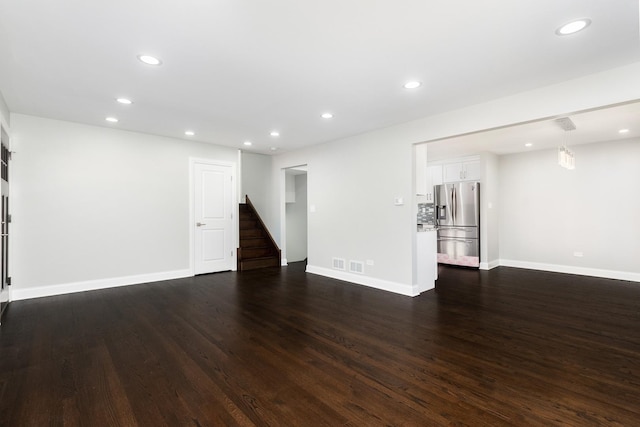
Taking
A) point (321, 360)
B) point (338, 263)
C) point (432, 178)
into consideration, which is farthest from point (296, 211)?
point (321, 360)

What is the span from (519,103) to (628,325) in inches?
104

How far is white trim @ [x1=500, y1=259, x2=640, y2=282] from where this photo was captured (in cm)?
535

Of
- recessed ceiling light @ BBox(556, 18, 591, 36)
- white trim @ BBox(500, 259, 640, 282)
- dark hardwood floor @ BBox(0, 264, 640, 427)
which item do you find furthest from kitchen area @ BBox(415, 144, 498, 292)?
recessed ceiling light @ BBox(556, 18, 591, 36)

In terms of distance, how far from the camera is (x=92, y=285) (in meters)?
4.62

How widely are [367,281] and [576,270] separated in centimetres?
435

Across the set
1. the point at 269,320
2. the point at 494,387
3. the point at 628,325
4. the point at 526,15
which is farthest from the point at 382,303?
the point at 526,15

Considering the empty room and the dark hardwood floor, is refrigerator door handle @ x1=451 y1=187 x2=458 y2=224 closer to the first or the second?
the empty room

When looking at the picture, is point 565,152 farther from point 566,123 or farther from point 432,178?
point 432,178

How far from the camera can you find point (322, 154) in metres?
5.80

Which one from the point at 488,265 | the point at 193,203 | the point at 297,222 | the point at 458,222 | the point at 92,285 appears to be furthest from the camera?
the point at 297,222

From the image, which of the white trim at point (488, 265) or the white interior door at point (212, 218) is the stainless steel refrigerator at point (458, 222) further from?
the white interior door at point (212, 218)

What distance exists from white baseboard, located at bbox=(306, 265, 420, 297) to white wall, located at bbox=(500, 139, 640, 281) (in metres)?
3.83

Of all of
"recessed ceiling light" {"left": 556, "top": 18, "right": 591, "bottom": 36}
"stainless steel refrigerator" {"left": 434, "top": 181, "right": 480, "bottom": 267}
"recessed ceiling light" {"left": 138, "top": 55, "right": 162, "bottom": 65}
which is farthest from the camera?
"stainless steel refrigerator" {"left": 434, "top": 181, "right": 480, "bottom": 267}

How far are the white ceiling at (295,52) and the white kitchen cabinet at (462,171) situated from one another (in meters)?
3.50
